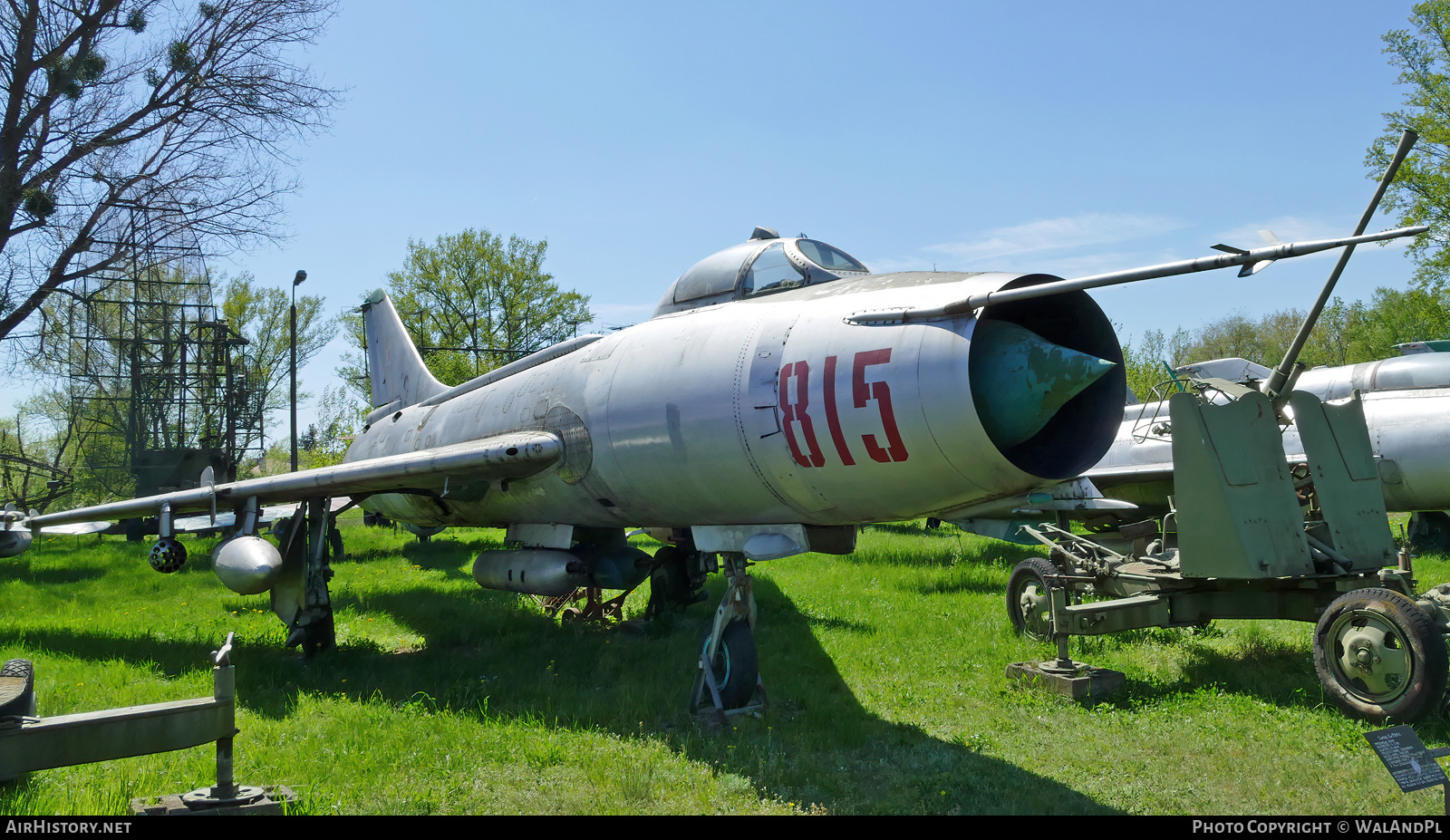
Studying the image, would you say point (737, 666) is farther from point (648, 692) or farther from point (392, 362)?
point (392, 362)

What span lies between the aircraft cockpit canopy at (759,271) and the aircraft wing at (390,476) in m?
1.80

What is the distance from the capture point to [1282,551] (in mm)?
6457

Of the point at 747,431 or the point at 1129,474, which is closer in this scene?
the point at 747,431

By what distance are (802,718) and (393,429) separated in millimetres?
7329

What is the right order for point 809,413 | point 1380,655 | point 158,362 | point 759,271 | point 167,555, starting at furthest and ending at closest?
1. point 158,362
2. point 167,555
3. point 759,271
4. point 1380,655
5. point 809,413

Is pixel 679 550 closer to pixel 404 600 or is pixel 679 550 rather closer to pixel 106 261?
pixel 404 600

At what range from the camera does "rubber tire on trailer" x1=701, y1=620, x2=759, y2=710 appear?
6547 millimetres

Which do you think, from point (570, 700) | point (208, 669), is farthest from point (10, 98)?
point (570, 700)

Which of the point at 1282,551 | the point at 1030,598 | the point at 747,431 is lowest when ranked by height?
the point at 1030,598

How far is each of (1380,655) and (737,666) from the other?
4392 mm

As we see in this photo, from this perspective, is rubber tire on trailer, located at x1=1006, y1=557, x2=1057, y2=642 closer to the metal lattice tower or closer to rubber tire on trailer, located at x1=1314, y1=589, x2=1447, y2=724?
rubber tire on trailer, located at x1=1314, y1=589, x2=1447, y2=724

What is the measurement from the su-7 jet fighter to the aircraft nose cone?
1cm

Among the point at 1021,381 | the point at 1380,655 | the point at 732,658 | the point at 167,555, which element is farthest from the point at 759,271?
the point at 167,555

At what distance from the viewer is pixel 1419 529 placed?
52.2 feet
